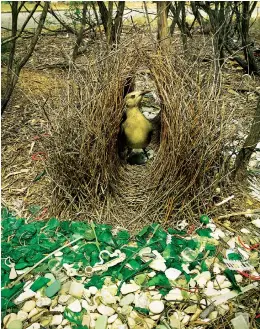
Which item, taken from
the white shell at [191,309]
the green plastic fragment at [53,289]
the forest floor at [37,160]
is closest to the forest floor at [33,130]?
the forest floor at [37,160]

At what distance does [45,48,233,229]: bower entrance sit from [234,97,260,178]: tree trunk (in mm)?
137

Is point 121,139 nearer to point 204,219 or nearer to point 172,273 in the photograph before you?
point 204,219

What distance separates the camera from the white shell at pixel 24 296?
1.71 m

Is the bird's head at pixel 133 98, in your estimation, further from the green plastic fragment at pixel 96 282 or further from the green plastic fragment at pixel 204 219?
the green plastic fragment at pixel 96 282

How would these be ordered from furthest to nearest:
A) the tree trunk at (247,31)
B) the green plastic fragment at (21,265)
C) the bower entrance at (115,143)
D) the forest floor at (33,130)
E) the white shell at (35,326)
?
1. the tree trunk at (247,31)
2. the forest floor at (33,130)
3. the bower entrance at (115,143)
4. the green plastic fragment at (21,265)
5. the white shell at (35,326)

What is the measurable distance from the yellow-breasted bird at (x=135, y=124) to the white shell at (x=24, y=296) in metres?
0.93

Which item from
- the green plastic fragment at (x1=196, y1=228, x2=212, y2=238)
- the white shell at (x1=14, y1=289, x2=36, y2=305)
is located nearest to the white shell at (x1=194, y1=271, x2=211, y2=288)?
the green plastic fragment at (x1=196, y1=228, x2=212, y2=238)

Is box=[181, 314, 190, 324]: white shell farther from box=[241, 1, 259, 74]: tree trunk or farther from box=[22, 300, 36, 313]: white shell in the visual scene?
box=[241, 1, 259, 74]: tree trunk

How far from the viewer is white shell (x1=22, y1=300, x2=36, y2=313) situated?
5.50 ft

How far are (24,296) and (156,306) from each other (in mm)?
A: 530

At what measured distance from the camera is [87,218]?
82.5 inches

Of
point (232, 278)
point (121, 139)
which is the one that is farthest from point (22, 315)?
point (121, 139)

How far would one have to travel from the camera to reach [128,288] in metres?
1.76

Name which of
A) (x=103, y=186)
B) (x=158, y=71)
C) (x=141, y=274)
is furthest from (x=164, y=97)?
(x=141, y=274)
